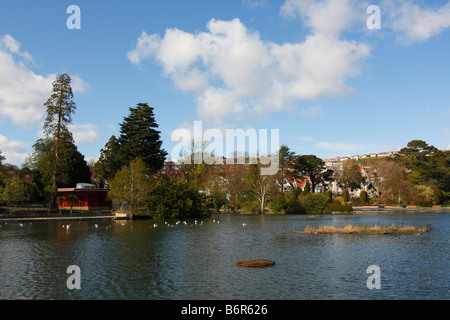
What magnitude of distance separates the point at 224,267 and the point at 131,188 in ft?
118

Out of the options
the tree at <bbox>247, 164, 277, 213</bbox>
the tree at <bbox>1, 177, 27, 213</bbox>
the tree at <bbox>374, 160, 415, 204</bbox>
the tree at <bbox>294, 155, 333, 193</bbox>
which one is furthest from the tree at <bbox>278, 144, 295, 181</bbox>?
the tree at <bbox>1, 177, 27, 213</bbox>

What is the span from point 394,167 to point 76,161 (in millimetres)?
64137

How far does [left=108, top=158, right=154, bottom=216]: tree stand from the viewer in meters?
51.1

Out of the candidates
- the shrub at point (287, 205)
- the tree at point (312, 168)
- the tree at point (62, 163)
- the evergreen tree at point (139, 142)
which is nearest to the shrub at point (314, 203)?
the shrub at point (287, 205)

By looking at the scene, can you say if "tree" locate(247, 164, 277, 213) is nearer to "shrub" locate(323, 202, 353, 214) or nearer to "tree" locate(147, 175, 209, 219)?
"shrub" locate(323, 202, 353, 214)

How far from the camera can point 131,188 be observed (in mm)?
51250

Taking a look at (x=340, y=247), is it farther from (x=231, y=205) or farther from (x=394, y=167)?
(x=394, y=167)

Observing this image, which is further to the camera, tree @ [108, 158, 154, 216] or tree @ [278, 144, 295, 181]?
tree @ [278, 144, 295, 181]

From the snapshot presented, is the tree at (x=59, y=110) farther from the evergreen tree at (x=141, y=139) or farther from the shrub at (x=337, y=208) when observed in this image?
the shrub at (x=337, y=208)

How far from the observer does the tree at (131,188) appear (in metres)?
51.1

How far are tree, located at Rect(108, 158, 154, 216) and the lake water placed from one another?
23.1 meters

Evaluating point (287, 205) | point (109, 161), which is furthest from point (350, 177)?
point (109, 161)

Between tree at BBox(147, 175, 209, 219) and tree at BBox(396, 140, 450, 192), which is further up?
tree at BBox(396, 140, 450, 192)
